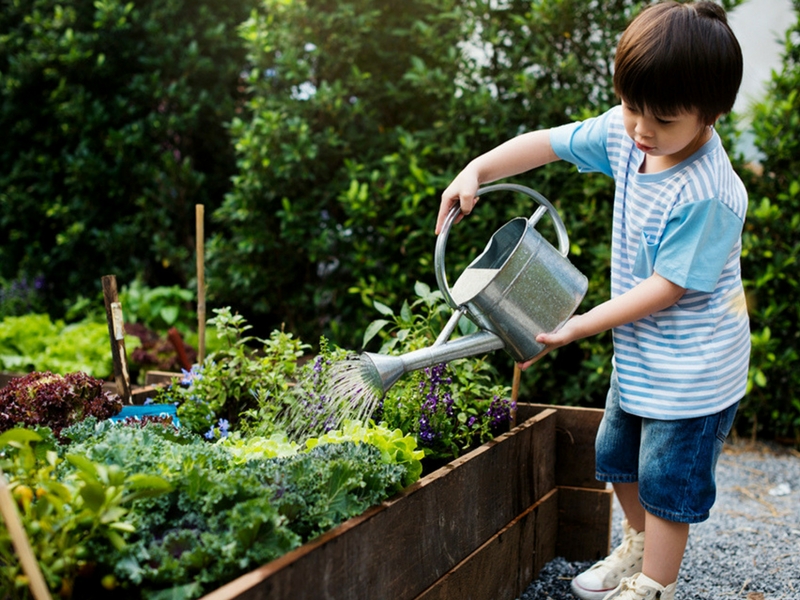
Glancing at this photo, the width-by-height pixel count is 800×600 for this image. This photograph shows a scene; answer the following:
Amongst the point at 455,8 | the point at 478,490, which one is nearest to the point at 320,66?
the point at 455,8

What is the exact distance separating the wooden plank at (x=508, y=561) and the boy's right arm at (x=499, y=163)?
2.71 ft

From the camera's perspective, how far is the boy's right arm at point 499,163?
73.5 inches

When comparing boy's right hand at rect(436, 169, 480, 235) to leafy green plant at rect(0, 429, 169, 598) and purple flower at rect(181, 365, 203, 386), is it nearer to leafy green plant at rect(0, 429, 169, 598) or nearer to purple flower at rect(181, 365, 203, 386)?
purple flower at rect(181, 365, 203, 386)

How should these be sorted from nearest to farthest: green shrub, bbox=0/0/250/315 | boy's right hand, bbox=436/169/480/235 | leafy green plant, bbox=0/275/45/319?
1. boy's right hand, bbox=436/169/480/235
2. green shrub, bbox=0/0/250/315
3. leafy green plant, bbox=0/275/45/319

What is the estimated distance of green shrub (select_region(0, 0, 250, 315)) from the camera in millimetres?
4367

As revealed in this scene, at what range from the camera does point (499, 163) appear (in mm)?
1987

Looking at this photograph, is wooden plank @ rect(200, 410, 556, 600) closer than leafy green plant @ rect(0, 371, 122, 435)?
Yes

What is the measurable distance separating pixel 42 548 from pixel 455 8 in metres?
3.09

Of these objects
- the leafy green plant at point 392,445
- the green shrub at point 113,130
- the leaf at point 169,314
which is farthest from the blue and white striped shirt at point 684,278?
the green shrub at point 113,130

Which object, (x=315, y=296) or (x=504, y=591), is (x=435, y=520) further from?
(x=315, y=296)

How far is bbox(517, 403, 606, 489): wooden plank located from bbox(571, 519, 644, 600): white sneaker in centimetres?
28

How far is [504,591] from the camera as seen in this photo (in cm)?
194

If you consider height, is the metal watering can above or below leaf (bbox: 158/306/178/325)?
above

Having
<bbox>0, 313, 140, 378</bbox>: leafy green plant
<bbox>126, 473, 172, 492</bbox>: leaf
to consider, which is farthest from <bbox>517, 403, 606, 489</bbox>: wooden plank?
<bbox>0, 313, 140, 378</bbox>: leafy green plant
